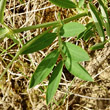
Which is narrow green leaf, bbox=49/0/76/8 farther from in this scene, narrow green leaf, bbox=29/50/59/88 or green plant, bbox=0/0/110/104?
narrow green leaf, bbox=29/50/59/88

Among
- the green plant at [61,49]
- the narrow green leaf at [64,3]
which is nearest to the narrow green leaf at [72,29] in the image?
the green plant at [61,49]

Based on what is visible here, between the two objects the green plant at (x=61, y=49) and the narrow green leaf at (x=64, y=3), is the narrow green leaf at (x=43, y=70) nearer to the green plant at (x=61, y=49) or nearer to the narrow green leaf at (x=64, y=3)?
the green plant at (x=61, y=49)

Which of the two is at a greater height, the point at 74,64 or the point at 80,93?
the point at 74,64

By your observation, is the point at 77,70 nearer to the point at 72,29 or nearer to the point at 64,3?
the point at 72,29

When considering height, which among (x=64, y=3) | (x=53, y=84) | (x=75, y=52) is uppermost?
(x=64, y=3)

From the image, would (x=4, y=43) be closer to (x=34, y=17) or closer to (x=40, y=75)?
(x=34, y=17)

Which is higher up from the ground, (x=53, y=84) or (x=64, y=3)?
(x=64, y=3)

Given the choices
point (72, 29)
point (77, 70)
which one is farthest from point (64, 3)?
point (77, 70)

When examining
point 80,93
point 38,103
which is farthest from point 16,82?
point 80,93
